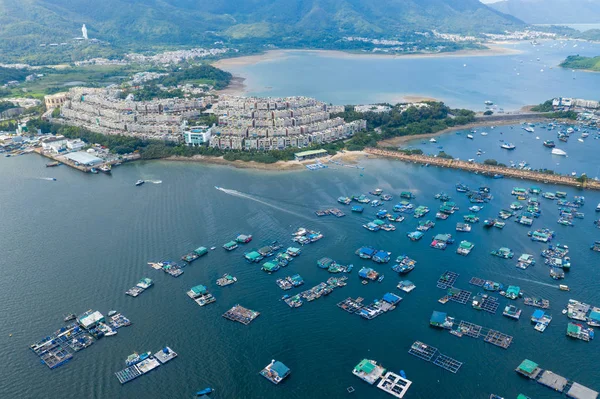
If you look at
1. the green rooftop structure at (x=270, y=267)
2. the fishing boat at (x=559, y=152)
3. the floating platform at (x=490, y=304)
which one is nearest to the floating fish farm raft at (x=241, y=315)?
the green rooftop structure at (x=270, y=267)

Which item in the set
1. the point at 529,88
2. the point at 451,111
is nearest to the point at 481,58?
the point at 529,88

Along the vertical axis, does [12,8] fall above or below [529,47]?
above

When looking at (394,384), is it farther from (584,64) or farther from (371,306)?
(584,64)

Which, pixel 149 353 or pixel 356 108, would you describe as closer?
pixel 149 353

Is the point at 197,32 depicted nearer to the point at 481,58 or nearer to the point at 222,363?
the point at 481,58

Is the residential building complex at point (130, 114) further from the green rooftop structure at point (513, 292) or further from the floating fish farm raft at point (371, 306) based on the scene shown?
the green rooftop structure at point (513, 292)

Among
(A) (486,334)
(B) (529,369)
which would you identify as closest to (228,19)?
(A) (486,334)
